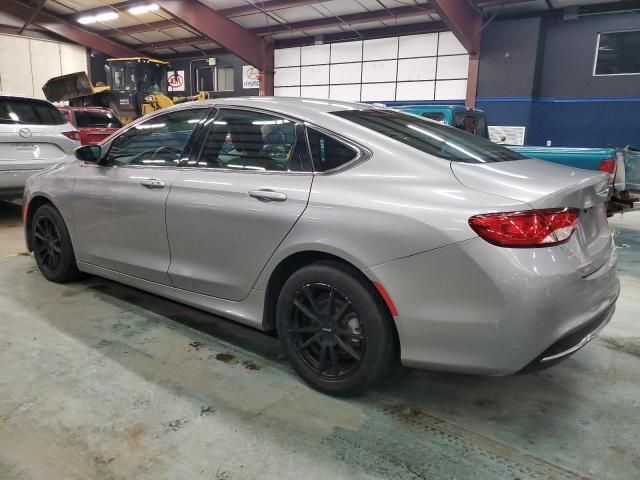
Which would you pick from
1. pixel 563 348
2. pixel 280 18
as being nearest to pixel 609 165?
pixel 563 348

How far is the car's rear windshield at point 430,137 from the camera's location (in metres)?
2.14

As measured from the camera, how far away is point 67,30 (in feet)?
64.7

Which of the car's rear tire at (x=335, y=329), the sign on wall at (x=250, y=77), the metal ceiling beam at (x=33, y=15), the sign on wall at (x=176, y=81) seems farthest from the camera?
the sign on wall at (x=176, y=81)

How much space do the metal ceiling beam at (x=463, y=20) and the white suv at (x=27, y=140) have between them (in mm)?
9178

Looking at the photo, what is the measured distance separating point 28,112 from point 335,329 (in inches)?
204

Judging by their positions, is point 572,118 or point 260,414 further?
point 572,118

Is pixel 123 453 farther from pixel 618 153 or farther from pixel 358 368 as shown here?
pixel 618 153

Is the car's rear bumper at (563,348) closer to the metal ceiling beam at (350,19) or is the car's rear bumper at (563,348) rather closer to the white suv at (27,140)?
the white suv at (27,140)

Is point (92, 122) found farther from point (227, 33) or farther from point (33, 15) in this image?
point (33, 15)

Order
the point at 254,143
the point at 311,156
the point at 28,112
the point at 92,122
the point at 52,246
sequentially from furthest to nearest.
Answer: the point at 92,122, the point at 28,112, the point at 52,246, the point at 254,143, the point at 311,156

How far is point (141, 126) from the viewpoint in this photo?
3.06 m

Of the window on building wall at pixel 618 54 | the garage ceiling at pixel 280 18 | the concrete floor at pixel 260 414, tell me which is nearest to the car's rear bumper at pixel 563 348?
the concrete floor at pixel 260 414

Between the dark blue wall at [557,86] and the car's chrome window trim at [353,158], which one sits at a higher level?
the dark blue wall at [557,86]

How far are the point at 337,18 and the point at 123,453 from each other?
15.4 meters
